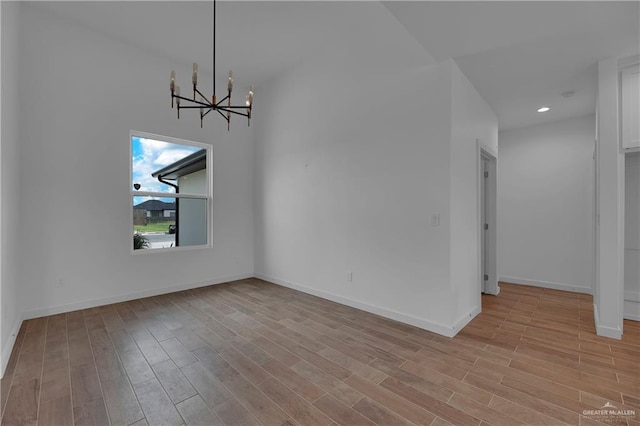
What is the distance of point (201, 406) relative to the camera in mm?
1824

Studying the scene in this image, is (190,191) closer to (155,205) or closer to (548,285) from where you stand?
(155,205)

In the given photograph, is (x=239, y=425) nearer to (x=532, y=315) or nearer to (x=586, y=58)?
(x=532, y=315)

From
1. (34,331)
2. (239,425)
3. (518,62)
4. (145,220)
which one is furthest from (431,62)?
(34,331)

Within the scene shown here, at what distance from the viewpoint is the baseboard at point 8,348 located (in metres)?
2.19

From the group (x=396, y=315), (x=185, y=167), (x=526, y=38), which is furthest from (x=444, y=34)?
(x=185, y=167)

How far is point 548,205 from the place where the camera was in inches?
189

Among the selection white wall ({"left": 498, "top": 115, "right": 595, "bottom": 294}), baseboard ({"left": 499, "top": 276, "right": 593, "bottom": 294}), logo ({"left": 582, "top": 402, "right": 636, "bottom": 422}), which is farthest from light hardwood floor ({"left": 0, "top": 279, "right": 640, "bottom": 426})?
white wall ({"left": 498, "top": 115, "right": 595, "bottom": 294})

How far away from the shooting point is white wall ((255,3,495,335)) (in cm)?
298

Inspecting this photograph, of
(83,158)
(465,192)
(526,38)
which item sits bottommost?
(465,192)

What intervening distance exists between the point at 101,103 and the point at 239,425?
4238 mm

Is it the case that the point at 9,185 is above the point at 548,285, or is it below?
above

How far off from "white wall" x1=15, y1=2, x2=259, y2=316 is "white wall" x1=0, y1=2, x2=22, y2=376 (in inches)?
8.6

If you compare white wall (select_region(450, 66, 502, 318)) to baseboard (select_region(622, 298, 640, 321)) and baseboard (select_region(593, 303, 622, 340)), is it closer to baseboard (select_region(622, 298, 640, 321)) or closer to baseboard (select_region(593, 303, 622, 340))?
baseboard (select_region(593, 303, 622, 340))

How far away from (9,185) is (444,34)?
14.0 feet
